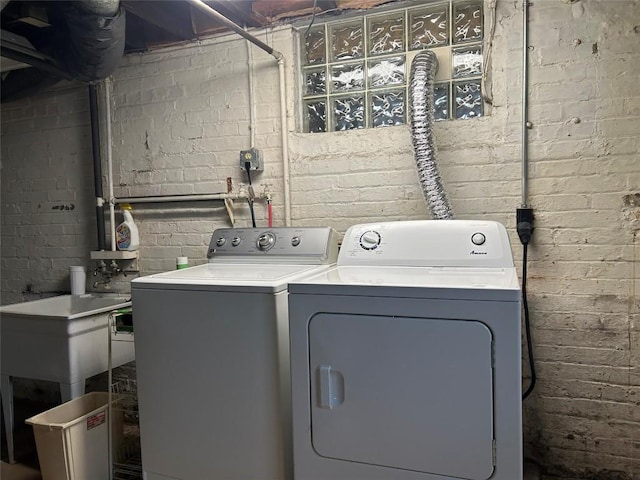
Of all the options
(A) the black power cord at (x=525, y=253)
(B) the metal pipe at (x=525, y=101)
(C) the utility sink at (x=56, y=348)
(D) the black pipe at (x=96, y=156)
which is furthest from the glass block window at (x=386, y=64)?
(C) the utility sink at (x=56, y=348)

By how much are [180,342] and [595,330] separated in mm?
1709

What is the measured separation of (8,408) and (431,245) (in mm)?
2193

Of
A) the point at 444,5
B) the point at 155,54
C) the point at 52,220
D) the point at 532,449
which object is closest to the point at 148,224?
the point at 52,220

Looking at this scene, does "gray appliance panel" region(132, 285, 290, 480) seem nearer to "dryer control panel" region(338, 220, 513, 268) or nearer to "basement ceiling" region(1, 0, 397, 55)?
"dryer control panel" region(338, 220, 513, 268)

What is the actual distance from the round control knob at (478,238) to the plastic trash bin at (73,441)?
1.75 m

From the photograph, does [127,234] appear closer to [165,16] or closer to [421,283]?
[165,16]

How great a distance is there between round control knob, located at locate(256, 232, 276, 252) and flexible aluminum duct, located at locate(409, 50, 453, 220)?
0.71m

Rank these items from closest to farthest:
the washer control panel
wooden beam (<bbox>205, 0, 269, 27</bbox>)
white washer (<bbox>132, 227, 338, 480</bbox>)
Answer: white washer (<bbox>132, 227, 338, 480</bbox>) < the washer control panel < wooden beam (<bbox>205, 0, 269, 27</bbox>)

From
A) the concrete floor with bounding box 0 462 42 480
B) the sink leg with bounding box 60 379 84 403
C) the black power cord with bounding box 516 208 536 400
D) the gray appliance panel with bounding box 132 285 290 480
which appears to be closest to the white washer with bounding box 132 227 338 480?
the gray appliance panel with bounding box 132 285 290 480

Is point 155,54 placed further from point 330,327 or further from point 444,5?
point 330,327

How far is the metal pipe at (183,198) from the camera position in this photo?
258cm

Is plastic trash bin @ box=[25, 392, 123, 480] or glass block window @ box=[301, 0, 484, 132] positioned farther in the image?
glass block window @ box=[301, 0, 484, 132]

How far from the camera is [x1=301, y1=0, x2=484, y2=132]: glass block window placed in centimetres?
224

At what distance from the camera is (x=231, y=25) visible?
2162 millimetres
